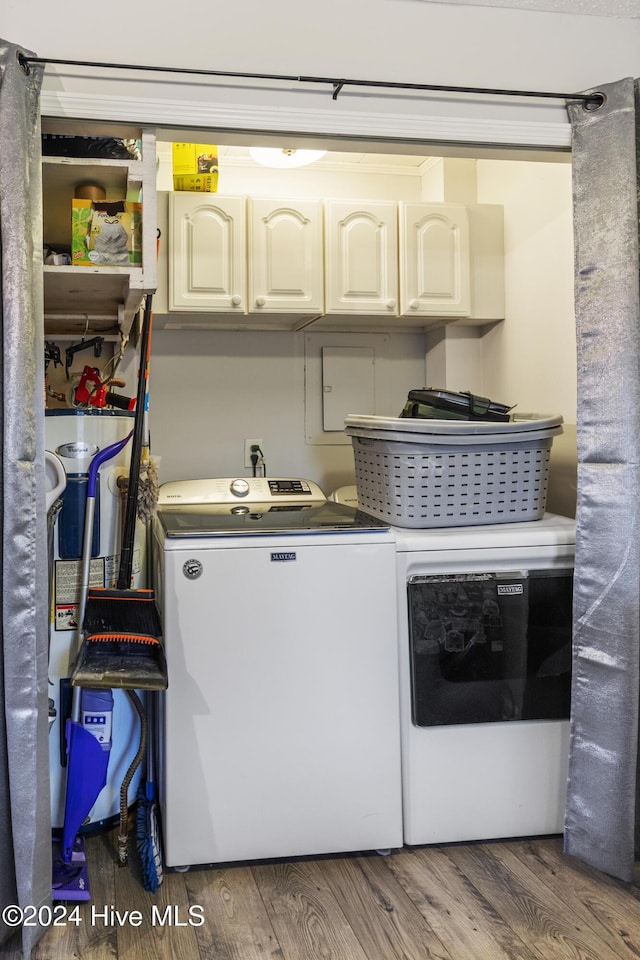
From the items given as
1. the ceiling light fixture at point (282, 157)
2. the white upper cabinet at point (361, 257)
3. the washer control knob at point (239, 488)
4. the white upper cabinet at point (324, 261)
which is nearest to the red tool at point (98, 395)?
the white upper cabinet at point (324, 261)

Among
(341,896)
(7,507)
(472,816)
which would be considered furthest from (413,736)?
(7,507)

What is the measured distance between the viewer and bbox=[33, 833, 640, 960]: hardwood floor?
5.82 ft

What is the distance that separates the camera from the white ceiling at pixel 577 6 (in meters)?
2.15

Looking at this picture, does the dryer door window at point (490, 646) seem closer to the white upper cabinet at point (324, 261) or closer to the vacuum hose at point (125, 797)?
the vacuum hose at point (125, 797)

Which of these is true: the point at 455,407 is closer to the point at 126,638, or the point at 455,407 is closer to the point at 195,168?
the point at 126,638

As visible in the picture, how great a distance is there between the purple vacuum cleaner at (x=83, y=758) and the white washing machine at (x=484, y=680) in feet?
2.64

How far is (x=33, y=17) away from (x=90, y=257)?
21.7 inches

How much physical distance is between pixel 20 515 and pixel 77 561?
55 cm

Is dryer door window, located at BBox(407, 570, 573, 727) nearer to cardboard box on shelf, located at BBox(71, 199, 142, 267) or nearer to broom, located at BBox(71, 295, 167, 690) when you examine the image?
broom, located at BBox(71, 295, 167, 690)

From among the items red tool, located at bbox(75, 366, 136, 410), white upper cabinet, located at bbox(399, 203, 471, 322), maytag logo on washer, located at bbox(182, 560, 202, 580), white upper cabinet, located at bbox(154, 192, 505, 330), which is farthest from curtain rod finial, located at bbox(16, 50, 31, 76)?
white upper cabinet, located at bbox(399, 203, 471, 322)

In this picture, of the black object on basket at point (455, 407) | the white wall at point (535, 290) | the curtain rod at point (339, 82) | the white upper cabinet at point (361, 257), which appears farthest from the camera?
the white upper cabinet at point (361, 257)

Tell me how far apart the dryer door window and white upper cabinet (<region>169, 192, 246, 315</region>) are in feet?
4.32

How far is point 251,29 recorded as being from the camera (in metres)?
2.02

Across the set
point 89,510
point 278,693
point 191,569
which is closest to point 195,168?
point 89,510
